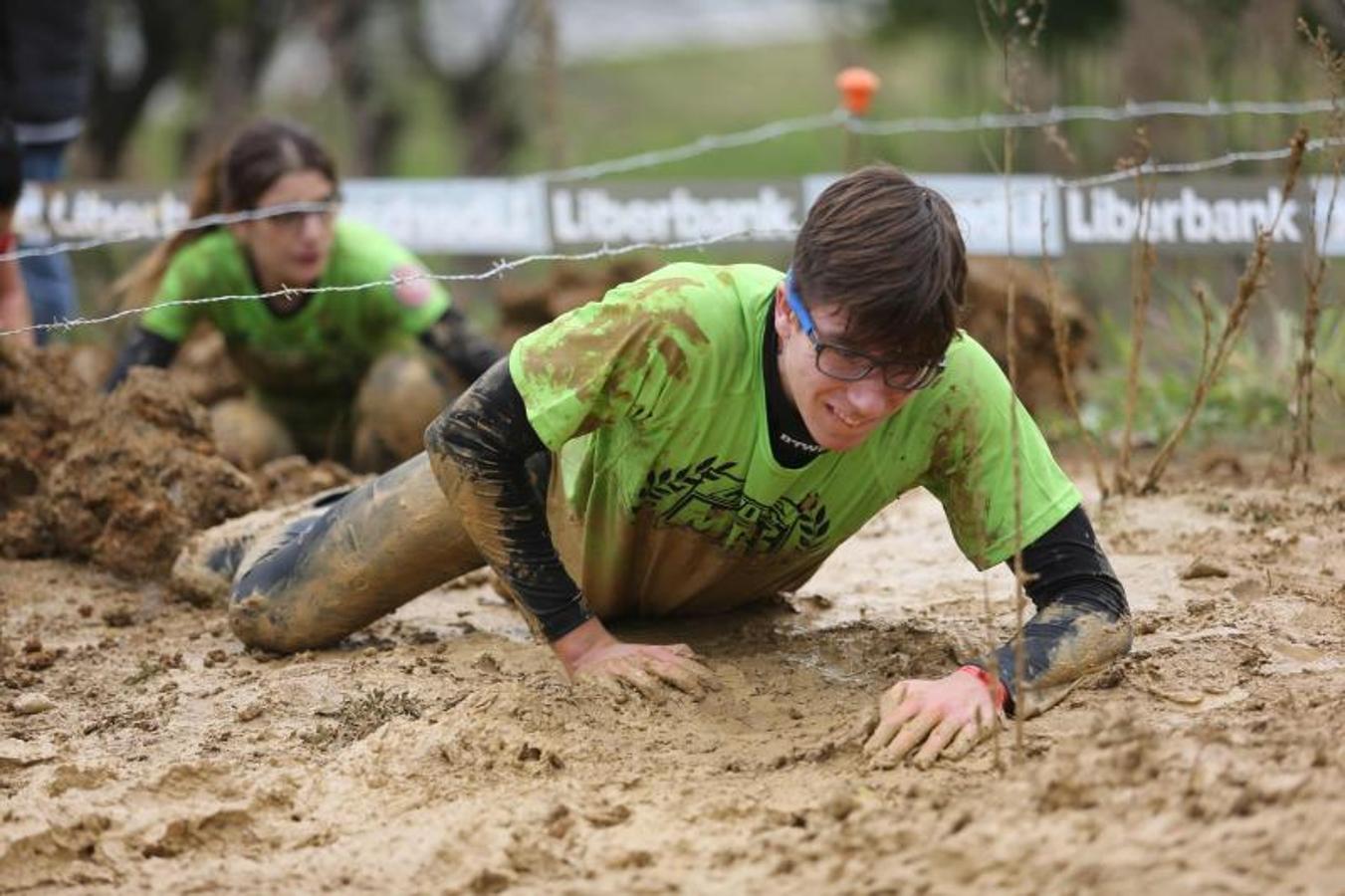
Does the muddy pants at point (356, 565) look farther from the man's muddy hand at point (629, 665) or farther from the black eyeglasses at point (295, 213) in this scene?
the black eyeglasses at point (295, 213)

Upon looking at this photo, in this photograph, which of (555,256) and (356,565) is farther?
(555,256)

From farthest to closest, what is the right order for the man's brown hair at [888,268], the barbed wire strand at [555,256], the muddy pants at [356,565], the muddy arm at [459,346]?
the muddy arm at [459,346]
the muddy pants at [356,565]
the barbed wire strand at [555,256]
the man's brown hair at [888,268]

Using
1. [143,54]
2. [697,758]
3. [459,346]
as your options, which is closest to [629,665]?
[697,758]

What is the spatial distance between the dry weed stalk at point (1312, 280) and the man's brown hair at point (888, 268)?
4.85 feet

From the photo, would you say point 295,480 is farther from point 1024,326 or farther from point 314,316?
point 1024,326

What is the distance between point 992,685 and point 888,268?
2.42 feet

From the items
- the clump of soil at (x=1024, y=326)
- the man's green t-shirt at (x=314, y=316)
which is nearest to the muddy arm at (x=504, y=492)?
the man's green t-shirt at (x=314, y=316)

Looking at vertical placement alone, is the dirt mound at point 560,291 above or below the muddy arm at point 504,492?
below

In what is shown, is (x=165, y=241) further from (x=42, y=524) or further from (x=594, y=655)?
(x=594, y=655)

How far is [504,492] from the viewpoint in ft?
11.3

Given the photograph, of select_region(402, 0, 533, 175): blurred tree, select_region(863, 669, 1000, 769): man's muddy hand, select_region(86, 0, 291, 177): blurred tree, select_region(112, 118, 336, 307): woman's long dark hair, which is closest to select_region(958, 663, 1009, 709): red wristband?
select_region(863, 669, 1000, 769): man's muddy hand

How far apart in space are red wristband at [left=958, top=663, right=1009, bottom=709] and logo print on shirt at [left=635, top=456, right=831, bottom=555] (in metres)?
0.45

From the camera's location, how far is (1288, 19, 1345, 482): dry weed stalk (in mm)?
4254

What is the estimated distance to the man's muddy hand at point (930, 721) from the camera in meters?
3.04
